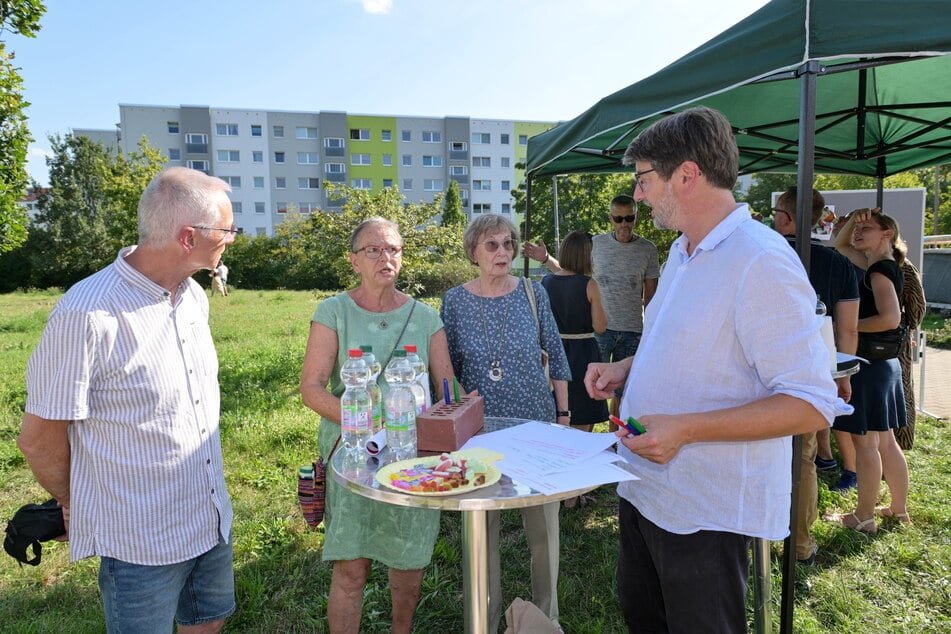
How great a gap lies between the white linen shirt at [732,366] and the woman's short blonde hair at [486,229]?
51.6 inches

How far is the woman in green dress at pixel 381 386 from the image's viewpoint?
2277 mm

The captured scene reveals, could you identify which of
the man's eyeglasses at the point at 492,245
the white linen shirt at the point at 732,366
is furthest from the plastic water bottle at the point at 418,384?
the man's eyeglasses at the point at 492,245

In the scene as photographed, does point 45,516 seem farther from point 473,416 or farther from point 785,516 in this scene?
point 785,516

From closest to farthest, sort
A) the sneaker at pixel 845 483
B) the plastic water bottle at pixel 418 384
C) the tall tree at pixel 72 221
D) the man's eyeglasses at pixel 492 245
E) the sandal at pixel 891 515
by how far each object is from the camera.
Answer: the plastic water bottle at pixel 418 384 → the man's eyeglasses at pixel 492 245 → the sandal at pixel 891 515 → the sneaker at pixel 845 483 → the tall tree at pixel 72 221

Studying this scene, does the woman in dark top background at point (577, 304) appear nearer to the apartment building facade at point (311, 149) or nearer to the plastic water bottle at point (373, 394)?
the plastic water bottle at point (373, 394)

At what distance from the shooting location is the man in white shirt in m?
1.35

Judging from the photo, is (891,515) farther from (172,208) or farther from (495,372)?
(172,208)

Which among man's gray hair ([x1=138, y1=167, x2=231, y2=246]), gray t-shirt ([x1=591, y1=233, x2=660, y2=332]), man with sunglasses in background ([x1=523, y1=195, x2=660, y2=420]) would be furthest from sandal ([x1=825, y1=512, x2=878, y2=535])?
man's gray hair ([x1=138, y1=167, x2=231, y2=246])

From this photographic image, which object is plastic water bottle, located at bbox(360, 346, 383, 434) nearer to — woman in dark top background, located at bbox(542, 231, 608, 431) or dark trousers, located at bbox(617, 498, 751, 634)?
dark trousers, located at bbox(617, 498, 751, 634)

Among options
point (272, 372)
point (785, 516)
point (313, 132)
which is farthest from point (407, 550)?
point (313, 132)

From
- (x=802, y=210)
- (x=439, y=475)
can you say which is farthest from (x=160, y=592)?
(x=802, y=210)

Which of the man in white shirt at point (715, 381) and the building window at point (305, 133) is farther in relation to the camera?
the building window at point (305, 133)

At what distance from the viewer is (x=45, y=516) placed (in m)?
1.77

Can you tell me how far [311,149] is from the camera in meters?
50.7
